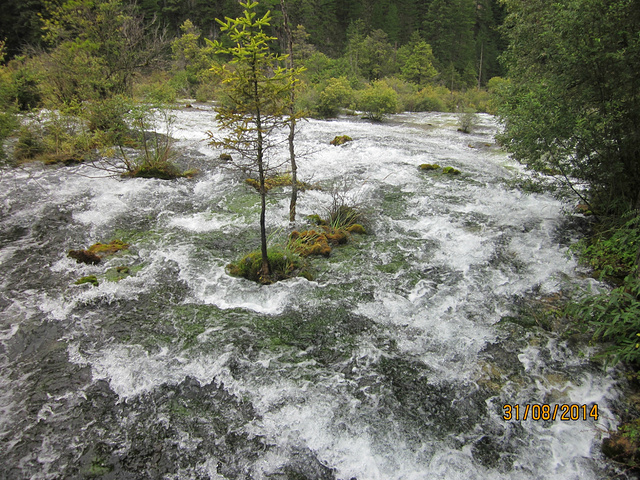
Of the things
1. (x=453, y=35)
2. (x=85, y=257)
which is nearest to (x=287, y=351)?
(x=85, y=257)

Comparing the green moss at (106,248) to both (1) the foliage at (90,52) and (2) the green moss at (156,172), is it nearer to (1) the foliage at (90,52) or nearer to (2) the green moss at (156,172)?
(2) the green moss at (156,172)

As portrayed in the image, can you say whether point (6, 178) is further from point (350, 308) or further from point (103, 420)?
point (350, 308)

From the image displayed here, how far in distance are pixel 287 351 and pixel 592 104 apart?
666 centimetres

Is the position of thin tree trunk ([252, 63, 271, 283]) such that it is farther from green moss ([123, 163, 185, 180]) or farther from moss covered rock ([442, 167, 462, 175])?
moss covered rock ([442, 167, 462, 175])

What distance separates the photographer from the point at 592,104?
637 cm

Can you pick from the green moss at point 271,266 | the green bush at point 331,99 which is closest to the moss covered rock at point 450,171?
the green moss at point 271,266

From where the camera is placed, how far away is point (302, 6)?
135 feet

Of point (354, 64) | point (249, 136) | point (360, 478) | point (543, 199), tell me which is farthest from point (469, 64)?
point (360, 478)

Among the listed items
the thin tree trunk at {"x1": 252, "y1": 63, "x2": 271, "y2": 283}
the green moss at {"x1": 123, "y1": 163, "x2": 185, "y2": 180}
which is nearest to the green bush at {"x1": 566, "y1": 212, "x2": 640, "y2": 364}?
the thin tree trunk at {"x1": 252, "y1": 63, "x2": 271, "y2": 283}

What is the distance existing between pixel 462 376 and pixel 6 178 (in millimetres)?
12429

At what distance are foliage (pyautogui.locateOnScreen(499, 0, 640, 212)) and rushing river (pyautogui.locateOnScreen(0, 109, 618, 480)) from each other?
4.89 feet
